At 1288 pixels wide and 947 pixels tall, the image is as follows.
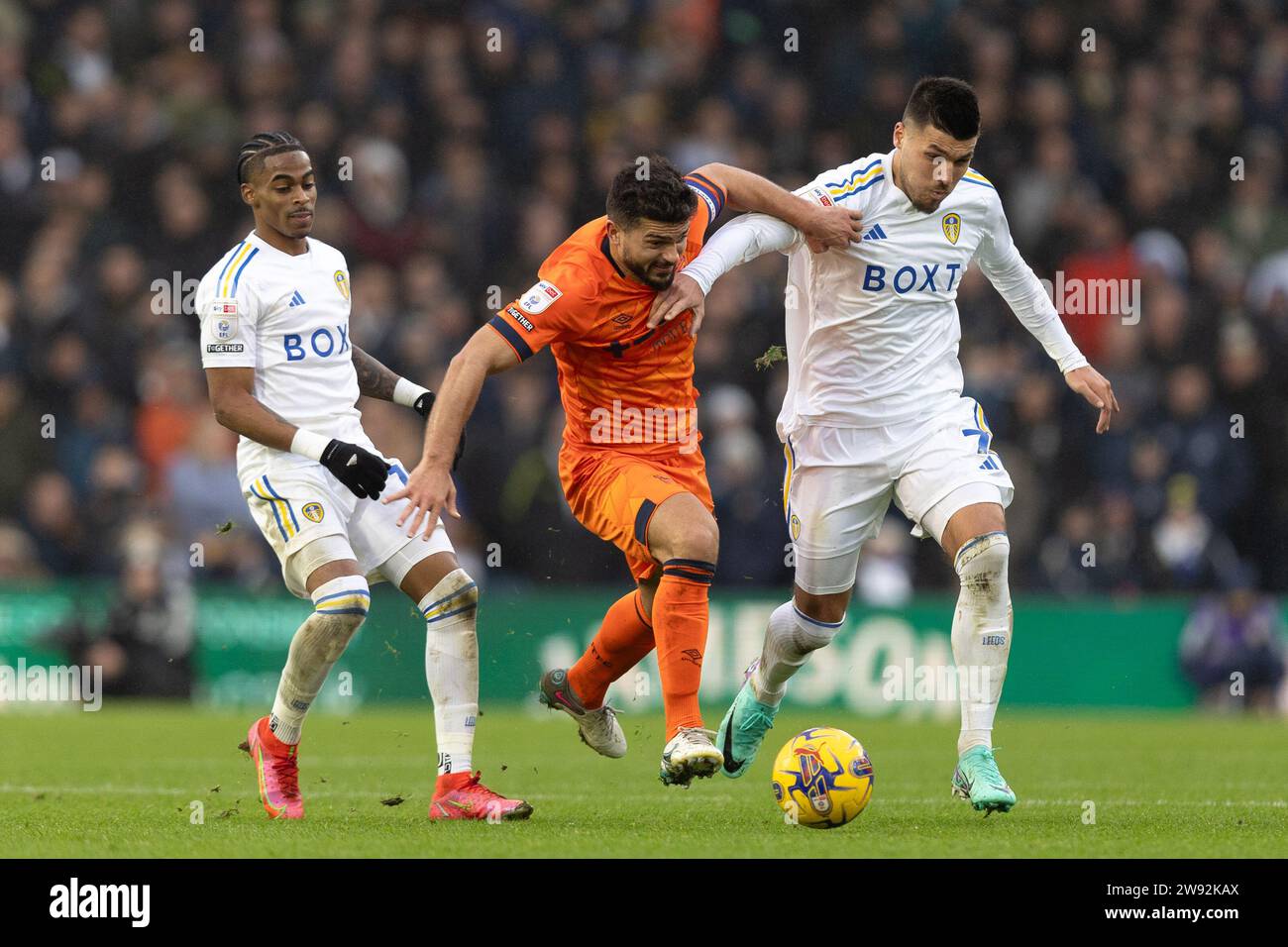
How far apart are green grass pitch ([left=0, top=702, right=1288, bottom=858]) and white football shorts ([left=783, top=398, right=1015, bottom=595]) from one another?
3.53ft

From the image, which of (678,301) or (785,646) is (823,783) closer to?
(785,646)

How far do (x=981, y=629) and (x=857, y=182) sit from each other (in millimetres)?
1811

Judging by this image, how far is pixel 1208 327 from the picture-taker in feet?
48.5

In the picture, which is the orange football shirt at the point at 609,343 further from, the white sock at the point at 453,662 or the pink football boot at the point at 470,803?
the pink football boot at the point at 470,803

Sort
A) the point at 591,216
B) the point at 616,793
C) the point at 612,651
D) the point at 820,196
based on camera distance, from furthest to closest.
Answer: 1. the point at 591,216
2. the point at 616,793
3. the point at 612,651
4. the point at 820,196

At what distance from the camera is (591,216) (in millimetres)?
16000

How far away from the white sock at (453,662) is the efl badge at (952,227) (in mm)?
2336

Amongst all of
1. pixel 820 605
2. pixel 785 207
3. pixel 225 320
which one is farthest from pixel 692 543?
pixel 225 320

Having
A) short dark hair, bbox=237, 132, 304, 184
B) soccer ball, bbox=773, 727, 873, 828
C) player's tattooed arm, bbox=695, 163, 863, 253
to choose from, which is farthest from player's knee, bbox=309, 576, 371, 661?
player's tattooed arm, bbox=695, 163, 863, 253

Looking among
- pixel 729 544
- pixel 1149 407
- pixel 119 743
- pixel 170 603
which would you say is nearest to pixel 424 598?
pixel 119 743

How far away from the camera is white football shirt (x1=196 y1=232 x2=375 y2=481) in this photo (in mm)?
7426

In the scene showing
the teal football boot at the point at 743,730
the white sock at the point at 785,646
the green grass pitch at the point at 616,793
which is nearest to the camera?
the green grass pitch at the point at 616,793

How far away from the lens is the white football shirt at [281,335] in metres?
7.43

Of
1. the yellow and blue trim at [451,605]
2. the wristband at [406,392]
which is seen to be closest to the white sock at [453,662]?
the yellow and blue trim at [451,605]
